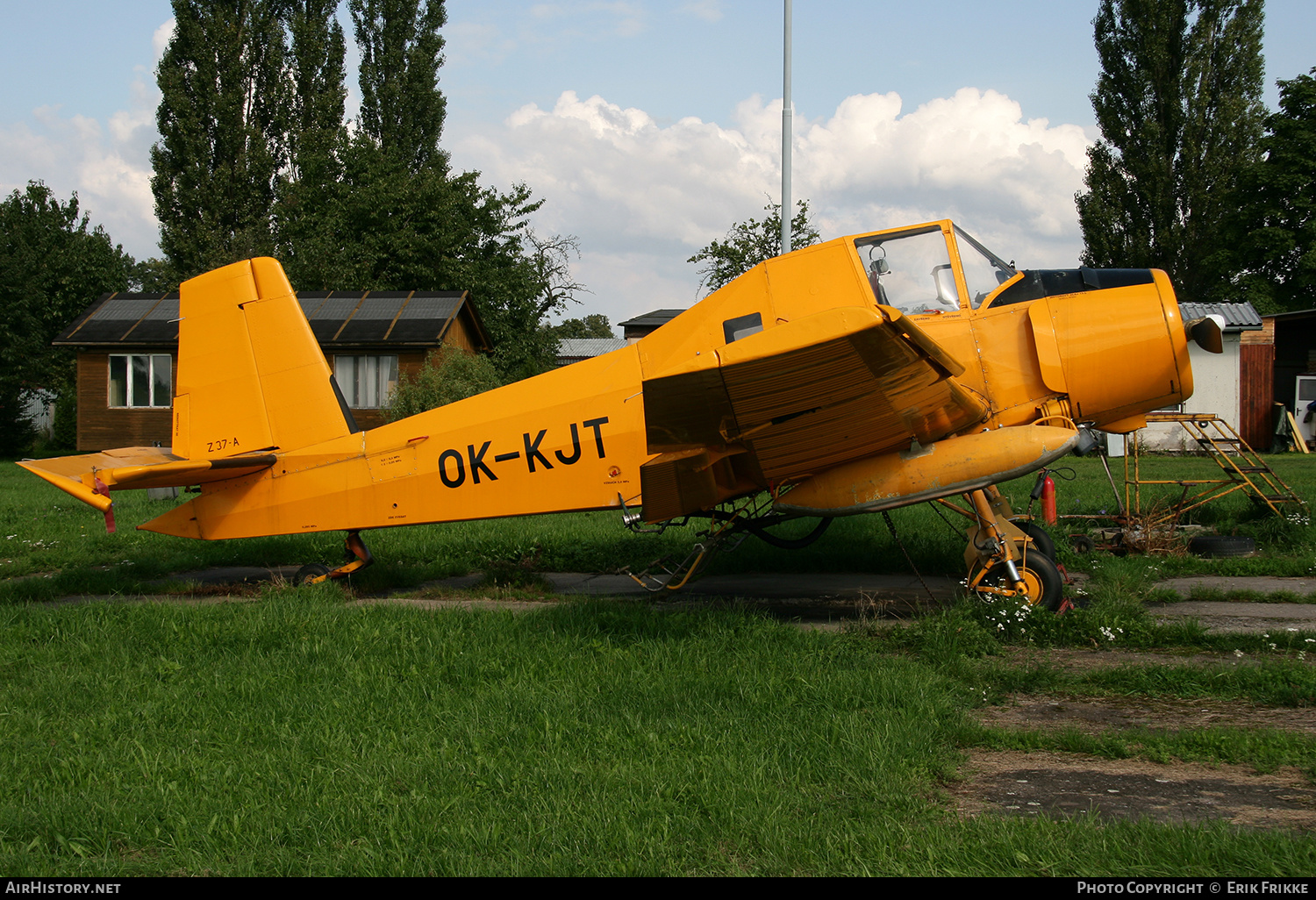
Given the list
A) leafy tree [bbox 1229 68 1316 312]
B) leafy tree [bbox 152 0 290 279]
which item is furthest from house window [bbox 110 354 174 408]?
leafy tree [bbox 1229 68 1316 312]

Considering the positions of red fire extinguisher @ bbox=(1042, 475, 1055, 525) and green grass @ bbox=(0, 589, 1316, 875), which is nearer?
green grass @ bbox=(0, 589, 1316, 875)

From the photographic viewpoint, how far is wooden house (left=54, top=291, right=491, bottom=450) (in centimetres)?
2441

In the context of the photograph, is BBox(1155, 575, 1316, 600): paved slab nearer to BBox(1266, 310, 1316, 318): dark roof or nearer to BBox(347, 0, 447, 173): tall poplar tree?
BBox(1266, 310, 1316, 318): dark roof

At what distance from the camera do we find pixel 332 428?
791 centimetres

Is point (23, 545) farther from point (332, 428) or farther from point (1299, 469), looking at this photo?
point (1299, 469)

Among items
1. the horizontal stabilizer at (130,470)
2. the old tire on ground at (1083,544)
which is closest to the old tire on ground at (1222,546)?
the old tire on ground at (1083,544)

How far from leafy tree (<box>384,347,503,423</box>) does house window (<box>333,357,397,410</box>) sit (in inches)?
144

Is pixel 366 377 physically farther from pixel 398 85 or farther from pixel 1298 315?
pixel 1298 315

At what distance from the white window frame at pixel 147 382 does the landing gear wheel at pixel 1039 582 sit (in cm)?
2595

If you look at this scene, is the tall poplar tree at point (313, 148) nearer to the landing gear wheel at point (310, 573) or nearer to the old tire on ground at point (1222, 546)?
the landing gear wheel at point (310, 573)

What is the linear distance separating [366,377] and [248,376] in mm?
17586

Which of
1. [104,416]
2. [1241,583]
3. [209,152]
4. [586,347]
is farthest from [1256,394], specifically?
[586,347]

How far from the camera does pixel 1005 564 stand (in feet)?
20.8

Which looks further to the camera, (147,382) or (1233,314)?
(147,382)
